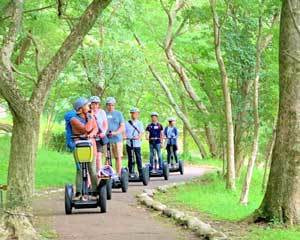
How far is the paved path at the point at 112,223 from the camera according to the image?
8.59 meters

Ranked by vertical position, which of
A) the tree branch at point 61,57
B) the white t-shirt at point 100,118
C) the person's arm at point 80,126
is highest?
the tree branch at point 61,57

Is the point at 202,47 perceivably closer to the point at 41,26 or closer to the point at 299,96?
the point at 41,26

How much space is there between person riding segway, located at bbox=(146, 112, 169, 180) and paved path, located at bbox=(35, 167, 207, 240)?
5.05 metres

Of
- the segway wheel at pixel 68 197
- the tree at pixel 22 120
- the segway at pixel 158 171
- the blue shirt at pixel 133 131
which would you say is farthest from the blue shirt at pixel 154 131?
the tree at pixel 22 120

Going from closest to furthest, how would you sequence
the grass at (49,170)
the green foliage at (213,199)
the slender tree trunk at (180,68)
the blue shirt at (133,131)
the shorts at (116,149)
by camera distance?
the green foliage at (213,199) < the shorts at (116,149) < the blue shirt at (133,131) < the grass at (49,170) < the slender tree trunk at (180,68)

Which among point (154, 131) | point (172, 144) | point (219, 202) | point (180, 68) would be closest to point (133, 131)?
point (154, 131)

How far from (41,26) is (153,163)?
289 inches

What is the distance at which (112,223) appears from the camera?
31.4ft

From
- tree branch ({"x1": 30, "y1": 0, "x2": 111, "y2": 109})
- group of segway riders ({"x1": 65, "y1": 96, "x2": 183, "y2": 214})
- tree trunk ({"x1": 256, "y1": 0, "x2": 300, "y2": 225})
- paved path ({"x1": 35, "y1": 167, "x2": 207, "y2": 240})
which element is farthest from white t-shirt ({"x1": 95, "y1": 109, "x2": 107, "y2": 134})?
tree trunk ({"x1": 256, "y1": 0, "x2": 300, "y2": 225})

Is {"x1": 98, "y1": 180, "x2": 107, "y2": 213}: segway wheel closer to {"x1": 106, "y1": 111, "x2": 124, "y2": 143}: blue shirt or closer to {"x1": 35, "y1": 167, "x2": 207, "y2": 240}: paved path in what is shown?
{"x1": 35, "y1": 167, "x2": 207, "y2": 240}: paved path

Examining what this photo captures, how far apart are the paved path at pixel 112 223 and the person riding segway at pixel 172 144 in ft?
22.0

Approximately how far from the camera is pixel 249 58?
1714 centimetres

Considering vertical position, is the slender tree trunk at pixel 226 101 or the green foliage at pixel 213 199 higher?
the slender tree trunk at pixel 226 101

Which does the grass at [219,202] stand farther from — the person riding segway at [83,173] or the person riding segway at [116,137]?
the person riding segway at [83,173]
